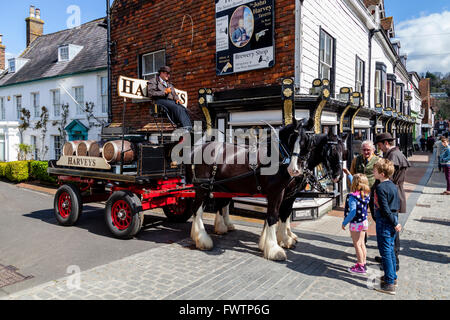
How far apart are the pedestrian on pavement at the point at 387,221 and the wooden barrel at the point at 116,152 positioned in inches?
176

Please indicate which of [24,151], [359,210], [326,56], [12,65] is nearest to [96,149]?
[359,210]

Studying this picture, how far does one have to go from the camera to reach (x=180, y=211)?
7586 millimetres

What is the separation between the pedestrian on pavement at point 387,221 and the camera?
13.2ft

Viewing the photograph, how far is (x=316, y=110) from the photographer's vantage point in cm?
767

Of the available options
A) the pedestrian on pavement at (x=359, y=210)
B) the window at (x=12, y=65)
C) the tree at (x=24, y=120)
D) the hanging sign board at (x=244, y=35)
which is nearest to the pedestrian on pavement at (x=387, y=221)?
the pedestrian on pavement at (x=359, y=210)

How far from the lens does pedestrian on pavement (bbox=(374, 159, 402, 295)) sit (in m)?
4.04

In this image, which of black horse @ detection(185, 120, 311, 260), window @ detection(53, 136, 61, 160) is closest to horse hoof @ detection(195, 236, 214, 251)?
black horse @ detection(185, 120, 311, 260)

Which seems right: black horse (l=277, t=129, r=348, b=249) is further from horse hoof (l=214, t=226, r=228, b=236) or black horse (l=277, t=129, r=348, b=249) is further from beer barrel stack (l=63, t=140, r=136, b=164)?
beer barrel stack (l=63, t=140, r=136, b=164)

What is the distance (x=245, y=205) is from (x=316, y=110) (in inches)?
120

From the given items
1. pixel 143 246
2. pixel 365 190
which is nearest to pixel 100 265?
Answer: pixel 143 246

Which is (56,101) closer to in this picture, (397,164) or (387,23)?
(397,164)

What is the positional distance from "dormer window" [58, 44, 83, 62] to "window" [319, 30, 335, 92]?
14453mm

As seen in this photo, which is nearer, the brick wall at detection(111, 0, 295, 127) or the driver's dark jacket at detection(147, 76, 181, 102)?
the driver's dark jacket at detection(147, 76, 181, 102)
